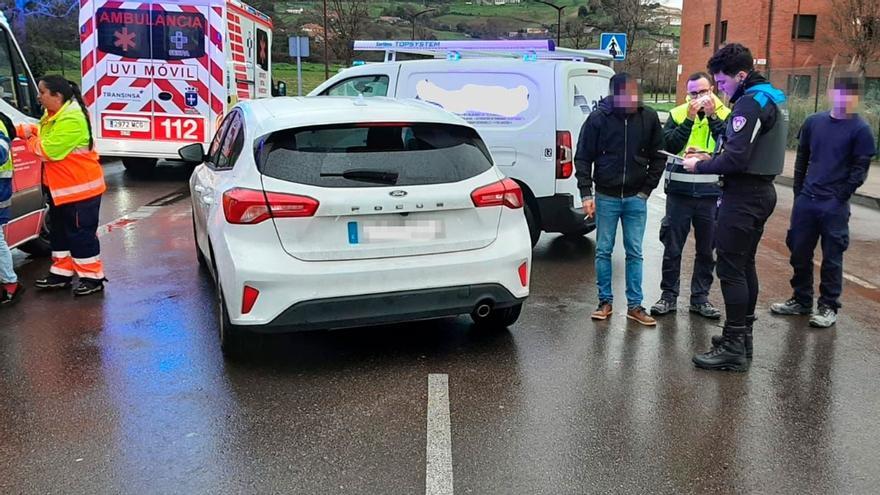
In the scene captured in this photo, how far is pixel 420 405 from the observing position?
4.05m

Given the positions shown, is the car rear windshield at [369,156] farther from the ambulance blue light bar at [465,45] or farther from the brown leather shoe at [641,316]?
the ambulance blue light bar at [465,45]

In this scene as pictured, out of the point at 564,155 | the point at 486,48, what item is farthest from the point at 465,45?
the point at 564,155

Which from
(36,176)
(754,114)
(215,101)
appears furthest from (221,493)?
(215,101)

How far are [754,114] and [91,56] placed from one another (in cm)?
1123

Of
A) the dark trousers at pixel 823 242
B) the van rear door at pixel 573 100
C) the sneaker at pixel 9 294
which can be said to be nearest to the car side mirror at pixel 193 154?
the sneaker at pixel 9 294

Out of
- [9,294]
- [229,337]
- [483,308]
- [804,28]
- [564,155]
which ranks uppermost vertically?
[804,28]

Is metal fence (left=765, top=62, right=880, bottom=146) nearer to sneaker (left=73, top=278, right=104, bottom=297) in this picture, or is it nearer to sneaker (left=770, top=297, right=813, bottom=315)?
sneaker (left=770, top=297, right=813, bottom=315)

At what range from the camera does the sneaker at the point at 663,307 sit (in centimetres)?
573

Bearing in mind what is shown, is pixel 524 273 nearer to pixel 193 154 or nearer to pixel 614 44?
pixel 193 154

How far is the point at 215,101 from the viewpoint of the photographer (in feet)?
41.0

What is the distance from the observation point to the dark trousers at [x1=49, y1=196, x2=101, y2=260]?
6.01m

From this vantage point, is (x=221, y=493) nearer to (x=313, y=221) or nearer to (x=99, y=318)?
(x=313, y=221)

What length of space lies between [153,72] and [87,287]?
23.6 ft

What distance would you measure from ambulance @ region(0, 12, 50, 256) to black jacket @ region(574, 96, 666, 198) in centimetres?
456
